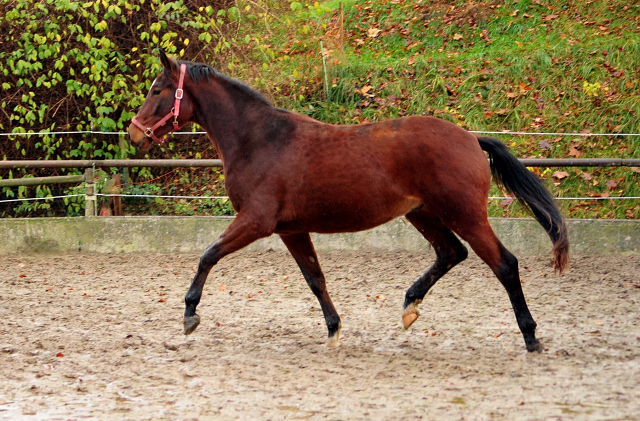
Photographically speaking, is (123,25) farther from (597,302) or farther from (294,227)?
(597,302)

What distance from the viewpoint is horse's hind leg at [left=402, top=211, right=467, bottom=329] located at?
15.6 ft

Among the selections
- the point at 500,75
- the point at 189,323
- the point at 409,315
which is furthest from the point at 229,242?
the point at 500,75

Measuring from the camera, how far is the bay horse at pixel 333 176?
424cm

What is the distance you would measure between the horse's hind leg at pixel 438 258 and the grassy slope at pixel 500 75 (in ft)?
12.4

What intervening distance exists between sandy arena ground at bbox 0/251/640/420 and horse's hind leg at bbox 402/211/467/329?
193 millimetres

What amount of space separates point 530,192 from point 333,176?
1.33m

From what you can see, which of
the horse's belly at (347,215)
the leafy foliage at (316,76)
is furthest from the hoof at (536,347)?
the leafy foliage at (316,76)

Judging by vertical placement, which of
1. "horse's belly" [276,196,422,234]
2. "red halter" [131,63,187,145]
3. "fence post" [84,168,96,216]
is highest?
"red halter" [131,63,187,145]

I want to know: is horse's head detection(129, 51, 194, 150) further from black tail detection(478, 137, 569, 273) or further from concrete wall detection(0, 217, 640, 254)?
concrete wall detection(0, 217, 640, 254)

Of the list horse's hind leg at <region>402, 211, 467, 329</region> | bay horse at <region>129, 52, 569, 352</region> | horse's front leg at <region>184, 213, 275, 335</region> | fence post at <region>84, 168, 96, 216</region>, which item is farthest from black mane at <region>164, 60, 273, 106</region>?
fence post at <region>84, 168, 96, 216</region>

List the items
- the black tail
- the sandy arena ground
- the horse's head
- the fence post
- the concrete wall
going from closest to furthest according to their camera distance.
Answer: the sandy arena ground
the black tail
the horse's head
the concrete wall
the fence post

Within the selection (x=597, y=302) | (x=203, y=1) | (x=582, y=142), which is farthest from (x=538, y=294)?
(x=203, y=1)

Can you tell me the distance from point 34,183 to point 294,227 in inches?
209

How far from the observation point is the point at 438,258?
4789 millimetres
